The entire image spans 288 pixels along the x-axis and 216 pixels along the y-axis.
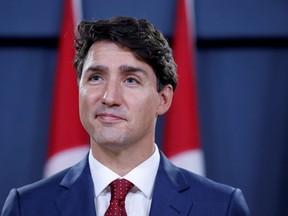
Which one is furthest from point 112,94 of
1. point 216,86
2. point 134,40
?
point 216,86

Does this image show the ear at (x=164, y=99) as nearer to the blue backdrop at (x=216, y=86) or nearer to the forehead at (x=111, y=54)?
the forehead at (x=111, y=54)

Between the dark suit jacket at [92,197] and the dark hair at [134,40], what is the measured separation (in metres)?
0.25

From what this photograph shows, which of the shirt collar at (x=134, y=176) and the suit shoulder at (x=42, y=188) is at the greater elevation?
the shirt collar at (x=134, y=176)

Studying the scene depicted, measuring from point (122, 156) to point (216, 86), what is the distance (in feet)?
3.07

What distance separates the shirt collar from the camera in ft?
5.13

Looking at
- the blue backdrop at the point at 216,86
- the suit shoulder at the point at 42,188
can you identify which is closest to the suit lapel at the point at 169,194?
the suit shoulder at the point at 42,188

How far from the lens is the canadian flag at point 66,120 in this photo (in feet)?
7.43

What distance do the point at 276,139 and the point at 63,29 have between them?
0.89 meters

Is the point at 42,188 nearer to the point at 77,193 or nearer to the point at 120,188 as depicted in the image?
the point at 77,193

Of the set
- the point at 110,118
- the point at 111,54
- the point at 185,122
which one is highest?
the point at 111,54

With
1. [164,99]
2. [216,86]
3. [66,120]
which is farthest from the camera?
[216,86]

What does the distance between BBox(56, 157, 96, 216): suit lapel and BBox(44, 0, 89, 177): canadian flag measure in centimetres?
63

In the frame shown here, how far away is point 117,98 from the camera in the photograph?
1503mm

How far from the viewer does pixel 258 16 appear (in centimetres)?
243
